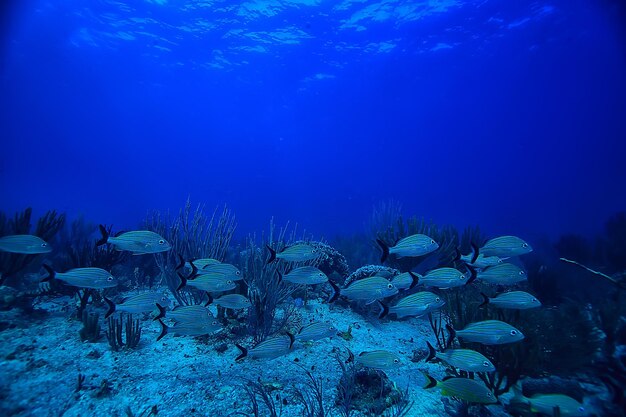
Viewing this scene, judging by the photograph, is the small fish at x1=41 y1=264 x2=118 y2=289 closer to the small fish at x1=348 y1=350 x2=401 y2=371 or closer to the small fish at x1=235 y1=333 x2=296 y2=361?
the small fish at x1=235 y1=333 x2=296 y2=361

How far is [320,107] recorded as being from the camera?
60.8 meters

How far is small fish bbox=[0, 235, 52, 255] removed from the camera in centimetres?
407

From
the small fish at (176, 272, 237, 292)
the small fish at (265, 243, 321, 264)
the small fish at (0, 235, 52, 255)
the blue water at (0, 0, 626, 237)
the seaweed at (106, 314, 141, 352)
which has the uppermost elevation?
the blue water at (0, 0, 626, 237)

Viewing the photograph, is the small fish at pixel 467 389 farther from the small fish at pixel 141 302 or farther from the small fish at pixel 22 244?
the small fish at pixel 22 244

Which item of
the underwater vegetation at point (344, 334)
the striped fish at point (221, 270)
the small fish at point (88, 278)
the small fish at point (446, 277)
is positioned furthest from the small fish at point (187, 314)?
the small fish at point (446, 277)

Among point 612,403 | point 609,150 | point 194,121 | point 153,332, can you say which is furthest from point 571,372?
point 609,150

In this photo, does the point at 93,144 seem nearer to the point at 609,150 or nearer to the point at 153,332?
the point at 153,332

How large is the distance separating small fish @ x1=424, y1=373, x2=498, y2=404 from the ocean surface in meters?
0.03

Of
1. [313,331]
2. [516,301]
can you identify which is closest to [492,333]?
[516,301]

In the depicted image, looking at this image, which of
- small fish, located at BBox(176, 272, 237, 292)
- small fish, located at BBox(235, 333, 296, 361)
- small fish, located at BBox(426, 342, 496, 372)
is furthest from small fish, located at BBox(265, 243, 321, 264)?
small fish, located at BBox(426, 342, 496, 372)

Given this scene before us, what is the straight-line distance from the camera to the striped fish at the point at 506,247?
4.80 meters

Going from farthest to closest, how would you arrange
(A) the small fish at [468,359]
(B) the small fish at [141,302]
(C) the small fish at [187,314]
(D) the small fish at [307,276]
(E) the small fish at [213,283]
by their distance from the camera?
(D) the small fish at [307,276], (B) the small fish at [141,302], (E) the small fish at [213,283], (C) the small fish at [187,314], (A) the small fish at [468,359]

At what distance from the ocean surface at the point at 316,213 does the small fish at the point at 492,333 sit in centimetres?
3

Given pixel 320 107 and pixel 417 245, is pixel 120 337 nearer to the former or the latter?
pixel 417 245
